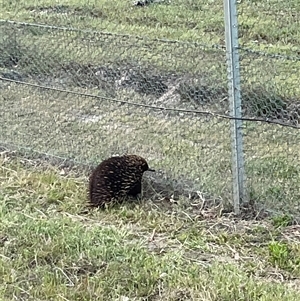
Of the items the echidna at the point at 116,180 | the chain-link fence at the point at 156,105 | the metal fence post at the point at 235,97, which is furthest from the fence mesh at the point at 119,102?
the echidna at the point at 116,180

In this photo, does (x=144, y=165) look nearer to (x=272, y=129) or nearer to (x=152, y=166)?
(x=152, y=166)

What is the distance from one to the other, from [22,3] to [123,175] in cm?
630

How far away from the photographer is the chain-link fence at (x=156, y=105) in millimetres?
5094

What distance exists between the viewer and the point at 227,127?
521cm

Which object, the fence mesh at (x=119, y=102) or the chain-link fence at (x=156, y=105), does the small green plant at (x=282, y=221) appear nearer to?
the chain-link fence at (x=156, y=105)

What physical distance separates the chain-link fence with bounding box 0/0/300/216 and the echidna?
0.24m

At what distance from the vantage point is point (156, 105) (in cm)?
621

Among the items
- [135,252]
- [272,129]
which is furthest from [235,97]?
[135,252]

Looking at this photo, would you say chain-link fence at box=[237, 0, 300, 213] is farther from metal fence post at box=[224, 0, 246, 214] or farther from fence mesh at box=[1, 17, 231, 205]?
fence mesh at box=[1, 17, 231, 205]

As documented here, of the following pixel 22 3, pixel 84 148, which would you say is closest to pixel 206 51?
pixel 84 148

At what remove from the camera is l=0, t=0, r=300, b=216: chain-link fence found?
5094mm

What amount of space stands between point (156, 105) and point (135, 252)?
2.15m

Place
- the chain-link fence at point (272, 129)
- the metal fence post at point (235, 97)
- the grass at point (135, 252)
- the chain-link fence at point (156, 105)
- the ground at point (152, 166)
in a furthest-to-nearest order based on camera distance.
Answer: the chain-link fence at point (156, 105) → the chain-link fence at point (272, 129) → the metal fence post at point (235, 97) → the ground at point (152, 166) → the grass at point (135, 252)

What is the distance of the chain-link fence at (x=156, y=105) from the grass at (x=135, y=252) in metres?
0.41
